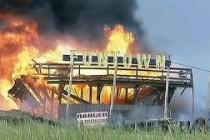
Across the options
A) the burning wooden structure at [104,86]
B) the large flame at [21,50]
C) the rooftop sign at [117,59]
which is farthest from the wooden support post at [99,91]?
the rooftop sign at [117,59]

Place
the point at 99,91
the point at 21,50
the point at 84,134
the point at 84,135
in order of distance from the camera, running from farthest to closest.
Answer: the point at 21,50, the point at 99,91, the point at 84,134, the point at 84,135

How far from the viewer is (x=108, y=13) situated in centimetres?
5012

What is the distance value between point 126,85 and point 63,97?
4.49m

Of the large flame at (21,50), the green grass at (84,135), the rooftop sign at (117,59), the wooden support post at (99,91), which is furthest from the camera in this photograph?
the large flame at (21,50)

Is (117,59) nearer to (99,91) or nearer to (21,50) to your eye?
(99,91)

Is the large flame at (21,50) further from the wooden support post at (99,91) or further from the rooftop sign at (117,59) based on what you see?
the rooftop sign at (117,59)

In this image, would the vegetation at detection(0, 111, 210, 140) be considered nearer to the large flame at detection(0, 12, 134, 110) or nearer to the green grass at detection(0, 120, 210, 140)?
the green grass at detection(0, 120, 210, 140)

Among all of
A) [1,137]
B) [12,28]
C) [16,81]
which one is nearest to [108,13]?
[12,28]

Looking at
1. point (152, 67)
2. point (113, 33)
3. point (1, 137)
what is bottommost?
point (1, 137)

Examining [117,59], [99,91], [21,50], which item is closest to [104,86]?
[99,91]

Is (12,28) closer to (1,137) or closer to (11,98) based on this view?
(11,98)

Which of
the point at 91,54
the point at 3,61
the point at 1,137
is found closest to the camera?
the point at 1,137

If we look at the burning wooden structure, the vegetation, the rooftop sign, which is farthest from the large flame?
the vegetation

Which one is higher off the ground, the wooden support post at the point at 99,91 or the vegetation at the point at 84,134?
the wooden support post at the point at 99,91
